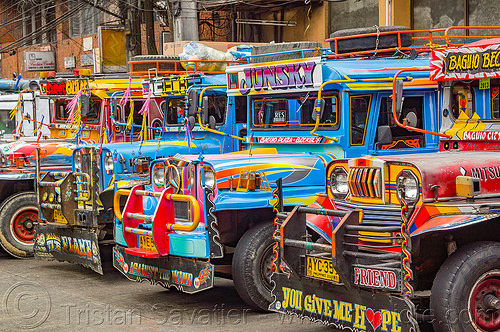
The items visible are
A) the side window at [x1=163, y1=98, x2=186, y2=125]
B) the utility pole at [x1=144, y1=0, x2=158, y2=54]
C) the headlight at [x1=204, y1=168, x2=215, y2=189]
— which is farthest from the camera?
the utility pole at [x1=144, y1=0, x2=158, y2=54]

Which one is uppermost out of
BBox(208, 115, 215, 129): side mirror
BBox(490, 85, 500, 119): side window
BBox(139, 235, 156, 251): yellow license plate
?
BBox(490, 85, 500, 119): side window

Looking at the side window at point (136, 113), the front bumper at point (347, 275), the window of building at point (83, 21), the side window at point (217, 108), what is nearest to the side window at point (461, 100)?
the front bumper at point (347, 275)

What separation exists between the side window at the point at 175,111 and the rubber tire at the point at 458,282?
269 inches

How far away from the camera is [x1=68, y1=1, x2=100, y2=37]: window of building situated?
28797 millimetres

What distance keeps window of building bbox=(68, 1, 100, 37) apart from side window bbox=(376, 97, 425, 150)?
2151 centimetres

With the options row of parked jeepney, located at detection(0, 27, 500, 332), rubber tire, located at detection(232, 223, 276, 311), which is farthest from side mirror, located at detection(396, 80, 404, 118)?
rubber tire, located at detection(232, 223, 276, 311)

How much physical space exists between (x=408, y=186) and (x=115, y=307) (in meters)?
3.85

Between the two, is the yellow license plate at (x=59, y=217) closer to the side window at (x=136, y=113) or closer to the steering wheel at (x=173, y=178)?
the steering wheel at (x=173, y=178)

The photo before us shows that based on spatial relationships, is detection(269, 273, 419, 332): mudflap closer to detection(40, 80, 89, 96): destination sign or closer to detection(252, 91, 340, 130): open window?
detection(252, 91, 340, 130): open window

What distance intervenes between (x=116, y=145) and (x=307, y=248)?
5.12 meters

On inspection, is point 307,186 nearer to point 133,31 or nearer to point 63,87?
point 63,87

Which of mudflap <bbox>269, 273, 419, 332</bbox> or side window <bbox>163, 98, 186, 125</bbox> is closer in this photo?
mudflap <bbox>269, 273, 419, 332</bbox>

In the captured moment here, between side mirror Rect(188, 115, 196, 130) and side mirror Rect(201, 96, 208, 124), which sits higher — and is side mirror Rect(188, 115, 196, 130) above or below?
below

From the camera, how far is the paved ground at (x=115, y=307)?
746 cm
